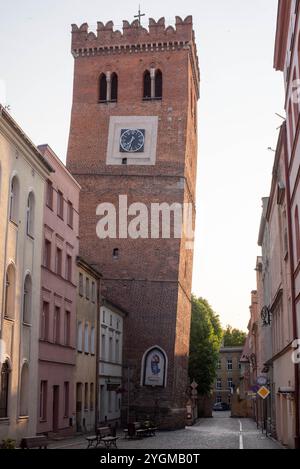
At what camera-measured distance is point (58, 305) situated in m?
31.8

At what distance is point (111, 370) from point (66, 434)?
481 inches

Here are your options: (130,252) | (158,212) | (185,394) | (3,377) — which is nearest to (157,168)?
(158,212)

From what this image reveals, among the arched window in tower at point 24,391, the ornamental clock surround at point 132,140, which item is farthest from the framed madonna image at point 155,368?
the arched window in tower at point 24,391

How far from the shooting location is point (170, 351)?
46.6 meters

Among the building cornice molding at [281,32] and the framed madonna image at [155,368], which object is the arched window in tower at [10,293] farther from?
the framed madonna image at [155,368]

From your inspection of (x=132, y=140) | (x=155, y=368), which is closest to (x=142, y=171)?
(x=132, y=140)

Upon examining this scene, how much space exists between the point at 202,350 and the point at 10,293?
45.4 metres

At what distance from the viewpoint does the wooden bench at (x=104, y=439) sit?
24458 mm

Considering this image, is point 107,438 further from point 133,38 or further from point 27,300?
point 133,38

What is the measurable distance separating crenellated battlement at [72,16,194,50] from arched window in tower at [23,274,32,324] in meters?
31.1

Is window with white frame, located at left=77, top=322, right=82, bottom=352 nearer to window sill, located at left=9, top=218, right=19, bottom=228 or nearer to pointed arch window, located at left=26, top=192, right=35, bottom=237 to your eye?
pointed arch window, located at left=26, top=192, right=35, bottom=237

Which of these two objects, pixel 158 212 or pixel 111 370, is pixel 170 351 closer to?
pixel 111 370
